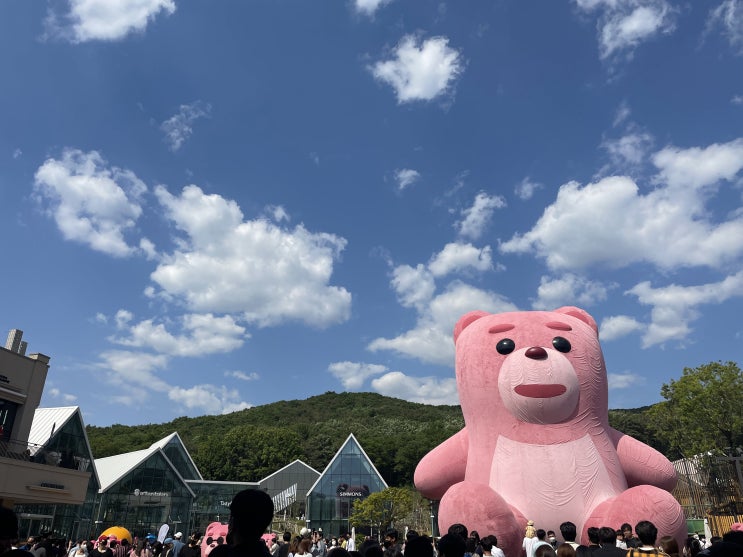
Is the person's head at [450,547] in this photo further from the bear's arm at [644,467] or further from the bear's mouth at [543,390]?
the bear's arm at [644,467]

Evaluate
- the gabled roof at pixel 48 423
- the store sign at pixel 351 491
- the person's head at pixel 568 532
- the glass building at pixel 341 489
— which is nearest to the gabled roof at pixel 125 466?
the gabled roof at pixel 48 423

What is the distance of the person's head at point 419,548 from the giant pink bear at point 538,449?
718cm

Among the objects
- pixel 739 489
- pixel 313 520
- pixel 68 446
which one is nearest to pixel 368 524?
pixel 313 520

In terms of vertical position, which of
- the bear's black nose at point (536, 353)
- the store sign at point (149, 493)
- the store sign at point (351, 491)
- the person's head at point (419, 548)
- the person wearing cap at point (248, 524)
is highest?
the bear's black nose at point (536, 353)

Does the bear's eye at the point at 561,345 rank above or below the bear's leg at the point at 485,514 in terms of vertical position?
above

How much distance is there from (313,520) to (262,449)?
27.7 meters

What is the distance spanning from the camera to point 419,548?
143 inches

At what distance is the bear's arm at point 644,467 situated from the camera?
12195mm

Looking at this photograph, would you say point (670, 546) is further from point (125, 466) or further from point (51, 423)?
point (125, 466)

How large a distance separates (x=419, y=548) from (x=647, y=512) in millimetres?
8187

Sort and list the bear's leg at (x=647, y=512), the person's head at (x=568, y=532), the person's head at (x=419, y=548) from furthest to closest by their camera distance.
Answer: the bear's leg at (x=647, y=512)
the person's head at (x=568, y=532)
the person's head at (x=419, y=548)

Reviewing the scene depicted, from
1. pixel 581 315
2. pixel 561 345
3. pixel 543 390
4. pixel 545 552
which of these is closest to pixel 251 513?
pixel 545 552

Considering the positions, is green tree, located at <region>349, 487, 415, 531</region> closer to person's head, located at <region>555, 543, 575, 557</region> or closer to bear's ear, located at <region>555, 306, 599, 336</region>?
bear's ear, located at <region>555, 306, 599, 336</region>

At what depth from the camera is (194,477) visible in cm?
3506
